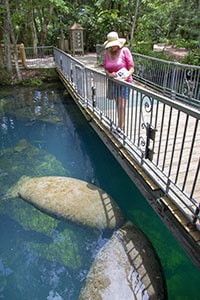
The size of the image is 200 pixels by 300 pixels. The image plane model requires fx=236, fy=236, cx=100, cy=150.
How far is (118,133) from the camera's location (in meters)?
4.11

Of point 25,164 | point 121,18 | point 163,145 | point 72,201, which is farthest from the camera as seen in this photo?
point 121,18

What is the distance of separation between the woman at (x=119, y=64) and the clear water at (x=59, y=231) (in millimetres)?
1892

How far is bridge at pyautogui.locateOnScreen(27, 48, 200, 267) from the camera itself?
7.70 ft

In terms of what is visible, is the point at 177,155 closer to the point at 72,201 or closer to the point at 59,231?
the point at 72,201

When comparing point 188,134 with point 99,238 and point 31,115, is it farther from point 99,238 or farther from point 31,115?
point 31,115

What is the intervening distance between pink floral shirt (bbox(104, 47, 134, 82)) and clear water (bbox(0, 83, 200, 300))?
2.37 metres

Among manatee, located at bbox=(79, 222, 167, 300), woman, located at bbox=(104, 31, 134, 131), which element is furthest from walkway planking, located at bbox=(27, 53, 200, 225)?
manatee, located at bbox=(79, 222, 167, 300)

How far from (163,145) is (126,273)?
1848 millimetres

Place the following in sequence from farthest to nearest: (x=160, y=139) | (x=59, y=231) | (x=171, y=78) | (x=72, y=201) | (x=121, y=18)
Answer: (x=121, y=18)
(x=171, y=78)
(x=72, y=201)
(x=59, y=231)
(x=160, y=139)

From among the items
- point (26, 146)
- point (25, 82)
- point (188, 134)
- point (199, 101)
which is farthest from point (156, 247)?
point (25, 82)

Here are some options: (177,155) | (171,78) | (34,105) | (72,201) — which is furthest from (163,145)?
(34,105)

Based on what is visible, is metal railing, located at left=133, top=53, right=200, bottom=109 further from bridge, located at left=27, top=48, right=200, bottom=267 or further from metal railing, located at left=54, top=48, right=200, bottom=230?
metal railing, located at left=54, top=48, right=200, bottom=230

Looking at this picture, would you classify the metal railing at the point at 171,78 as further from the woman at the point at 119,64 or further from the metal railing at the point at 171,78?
the woman at the point at 119,64

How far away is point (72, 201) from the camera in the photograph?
397cm
